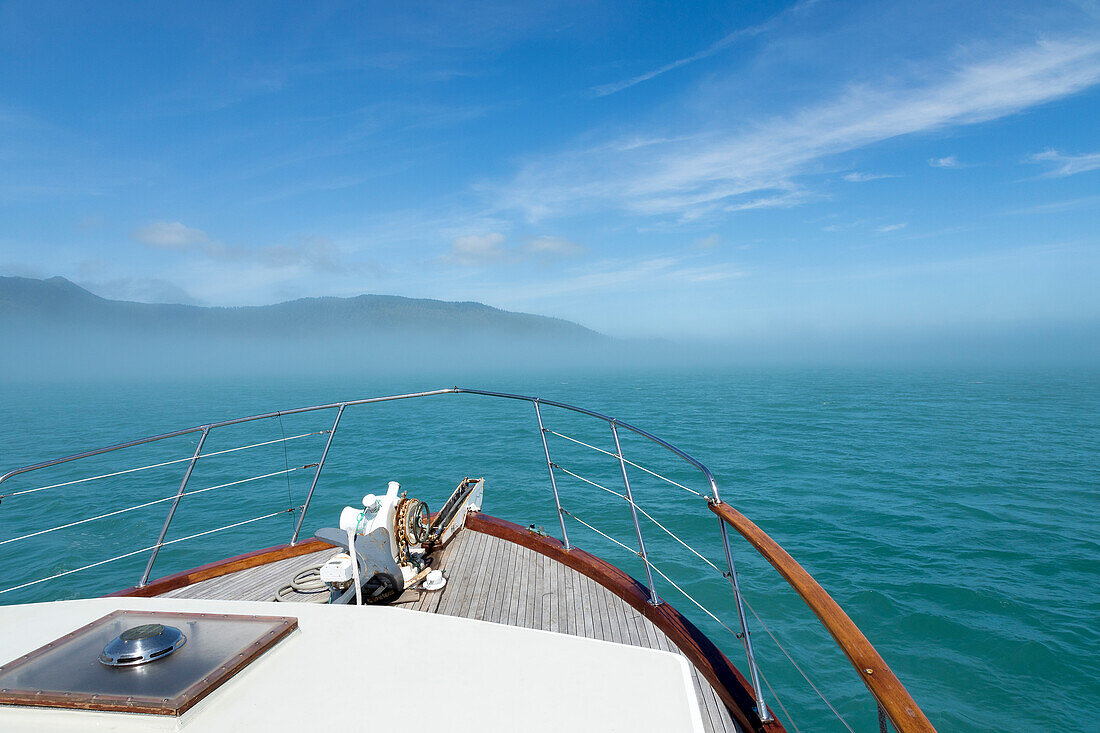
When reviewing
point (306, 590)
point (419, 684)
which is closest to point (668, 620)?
point (419, 684)

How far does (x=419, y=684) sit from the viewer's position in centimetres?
122

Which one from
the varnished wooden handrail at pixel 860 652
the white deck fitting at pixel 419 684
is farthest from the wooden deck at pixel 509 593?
the white deck fitting at pixel 419 684

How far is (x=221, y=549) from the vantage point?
966cm

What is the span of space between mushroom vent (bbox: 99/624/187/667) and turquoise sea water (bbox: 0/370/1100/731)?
222 inches

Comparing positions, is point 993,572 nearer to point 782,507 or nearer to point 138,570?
point 782,507

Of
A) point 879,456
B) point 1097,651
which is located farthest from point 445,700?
point 879,456

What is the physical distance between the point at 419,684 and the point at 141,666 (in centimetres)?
65

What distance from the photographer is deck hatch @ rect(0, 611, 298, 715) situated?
3.67 feet

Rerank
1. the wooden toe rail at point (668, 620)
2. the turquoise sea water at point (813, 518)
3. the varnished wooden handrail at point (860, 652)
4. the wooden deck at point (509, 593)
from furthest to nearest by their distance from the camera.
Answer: the turquoise sea water at point (813, 518) < the wooden deck at point (509, 593) < the wooden toe rail at point (668, 620) < the varnished wooden handrail at point (860, 652)

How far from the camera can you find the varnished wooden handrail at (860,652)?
1217mm

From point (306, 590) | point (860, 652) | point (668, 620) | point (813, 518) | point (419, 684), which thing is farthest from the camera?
point (813, 518)

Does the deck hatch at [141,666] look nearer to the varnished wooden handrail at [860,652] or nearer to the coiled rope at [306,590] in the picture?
the varnished wooden handrail at [860,652]

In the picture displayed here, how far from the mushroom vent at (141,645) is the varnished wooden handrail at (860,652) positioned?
161 centimetres

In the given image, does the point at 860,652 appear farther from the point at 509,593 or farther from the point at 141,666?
the point at 509,593
